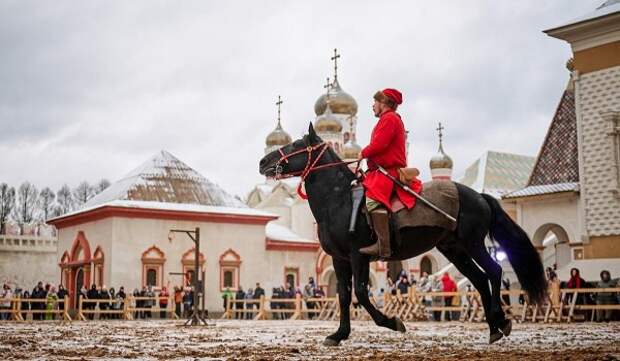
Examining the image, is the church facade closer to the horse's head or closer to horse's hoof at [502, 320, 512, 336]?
the horse's head

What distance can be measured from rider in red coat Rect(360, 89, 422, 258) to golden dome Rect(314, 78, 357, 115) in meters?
53.9

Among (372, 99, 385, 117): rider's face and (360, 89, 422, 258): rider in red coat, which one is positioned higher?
(372, 99, 385, 117): rider's face

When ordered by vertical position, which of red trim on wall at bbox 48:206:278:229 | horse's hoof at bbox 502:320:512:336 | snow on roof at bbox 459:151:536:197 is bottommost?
horse's hoof at bbox 502:320:512:336

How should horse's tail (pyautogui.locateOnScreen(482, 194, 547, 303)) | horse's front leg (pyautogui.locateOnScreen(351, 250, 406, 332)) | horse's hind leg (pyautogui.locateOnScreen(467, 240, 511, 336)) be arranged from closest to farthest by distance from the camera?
horse's front leg (pyautogui.locateOnScreen(351, 250, 406, 332)) < horse's hind leg (pyautogui.locateOnScreen(467, 240, 511, 336)) < horse's tail (pyautogui.locateOnScreen(482, 194, 547, 303))

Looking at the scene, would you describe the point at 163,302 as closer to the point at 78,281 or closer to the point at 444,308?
the point at 78,281

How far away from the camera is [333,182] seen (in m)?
9.19

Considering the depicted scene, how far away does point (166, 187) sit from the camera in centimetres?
3828

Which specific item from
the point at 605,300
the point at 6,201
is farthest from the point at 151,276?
the point at 6,201

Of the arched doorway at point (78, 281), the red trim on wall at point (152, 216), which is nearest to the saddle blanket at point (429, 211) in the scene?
the red trim on wall at point (152, 216)

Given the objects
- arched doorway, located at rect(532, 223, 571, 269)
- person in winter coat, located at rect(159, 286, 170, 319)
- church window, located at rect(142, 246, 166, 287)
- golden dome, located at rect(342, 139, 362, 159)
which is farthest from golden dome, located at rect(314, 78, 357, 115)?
person in winter coat, located at rect(159, 286, 170, 319)

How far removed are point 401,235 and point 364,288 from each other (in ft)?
2.34

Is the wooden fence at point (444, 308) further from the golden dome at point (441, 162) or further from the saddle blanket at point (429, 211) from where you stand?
the golden dome at point (441, 162)

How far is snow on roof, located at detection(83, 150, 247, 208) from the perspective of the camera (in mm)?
37469

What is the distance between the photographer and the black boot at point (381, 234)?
28.1ft
